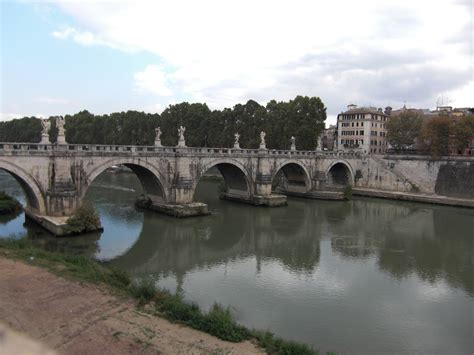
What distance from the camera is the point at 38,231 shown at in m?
20.6


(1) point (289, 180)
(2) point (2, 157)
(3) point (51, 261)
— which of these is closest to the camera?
(3) point (51, 261)

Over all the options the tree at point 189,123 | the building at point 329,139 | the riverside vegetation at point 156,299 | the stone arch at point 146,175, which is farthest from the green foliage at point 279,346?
the building at point 329,139

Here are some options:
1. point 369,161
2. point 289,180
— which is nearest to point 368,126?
point 369,161

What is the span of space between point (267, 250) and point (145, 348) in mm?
12589

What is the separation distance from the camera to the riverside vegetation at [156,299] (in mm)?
9641

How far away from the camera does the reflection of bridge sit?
21.2 meters

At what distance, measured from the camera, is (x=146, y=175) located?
2762 centimetres

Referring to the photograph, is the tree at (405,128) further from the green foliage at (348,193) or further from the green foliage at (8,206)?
the green foliage at (8,206)

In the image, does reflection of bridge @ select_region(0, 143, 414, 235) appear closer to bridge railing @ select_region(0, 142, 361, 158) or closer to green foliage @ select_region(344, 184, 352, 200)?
bridge railing @ select_region(0, 142, 361, 158)

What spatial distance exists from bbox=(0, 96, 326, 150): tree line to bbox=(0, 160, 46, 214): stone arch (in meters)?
30.0

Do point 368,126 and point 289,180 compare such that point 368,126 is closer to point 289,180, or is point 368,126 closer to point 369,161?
point 369,161

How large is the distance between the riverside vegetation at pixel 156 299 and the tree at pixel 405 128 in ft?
136

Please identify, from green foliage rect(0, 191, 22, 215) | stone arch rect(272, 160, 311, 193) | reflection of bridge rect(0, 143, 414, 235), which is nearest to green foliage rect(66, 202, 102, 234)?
reflection of bridge rect(0, 143, 414, 235)

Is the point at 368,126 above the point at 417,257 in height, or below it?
above
